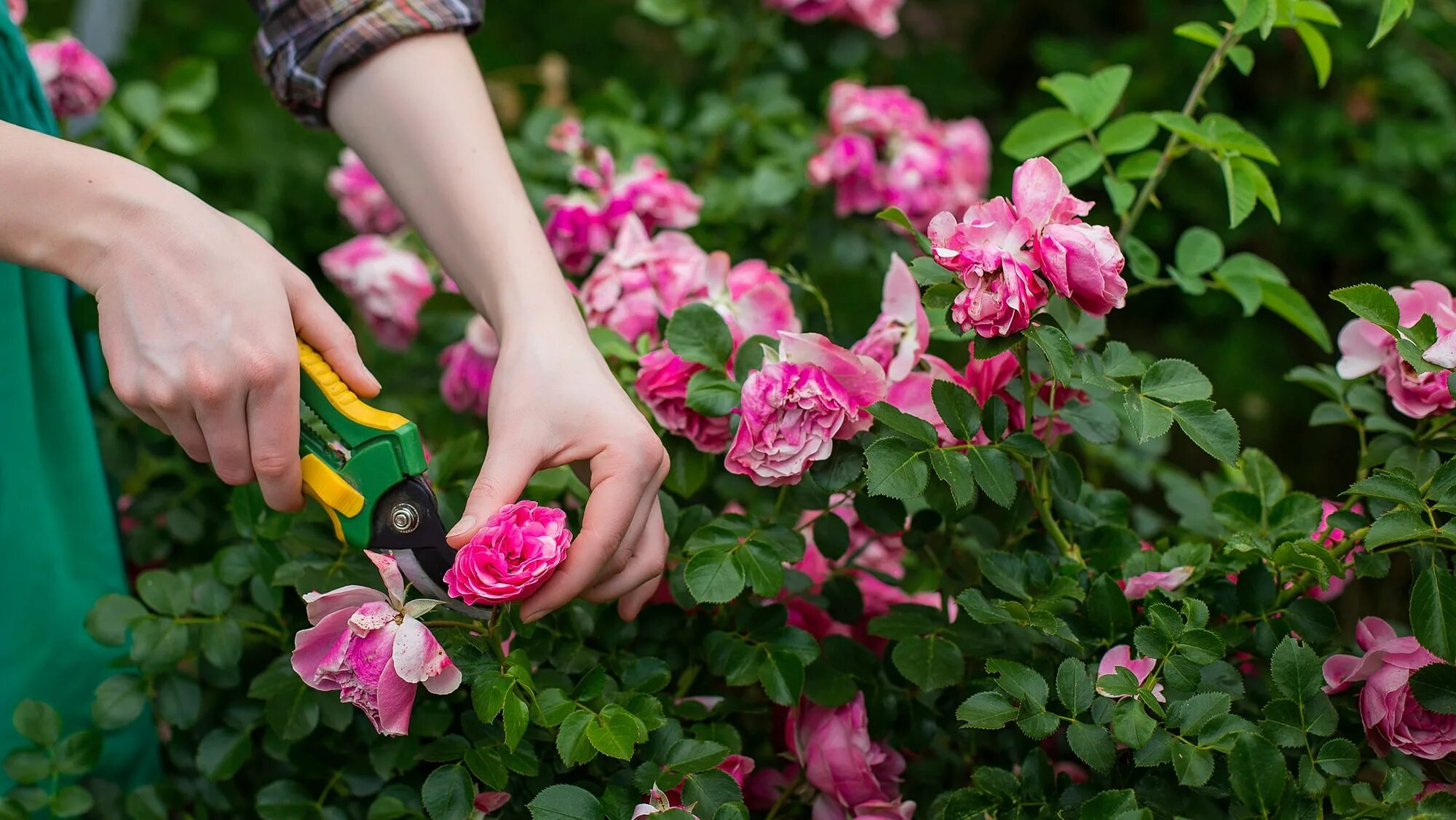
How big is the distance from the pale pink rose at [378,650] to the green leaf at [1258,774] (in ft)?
1.57

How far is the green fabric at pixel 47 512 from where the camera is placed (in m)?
0.95

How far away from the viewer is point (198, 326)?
2.18 feet

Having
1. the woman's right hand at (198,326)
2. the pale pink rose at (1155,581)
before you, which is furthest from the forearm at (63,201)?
the pale pink rose at (1155,581)

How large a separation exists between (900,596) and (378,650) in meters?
0.53

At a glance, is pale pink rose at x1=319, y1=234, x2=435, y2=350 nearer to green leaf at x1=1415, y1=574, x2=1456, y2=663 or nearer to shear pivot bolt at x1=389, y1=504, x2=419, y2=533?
shear pivot bolt at x1=389, y1=504, x2=419, y2=533

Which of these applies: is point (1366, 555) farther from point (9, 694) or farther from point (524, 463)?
point (9, 694)

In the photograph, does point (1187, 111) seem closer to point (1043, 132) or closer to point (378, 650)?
point (1043, 132)

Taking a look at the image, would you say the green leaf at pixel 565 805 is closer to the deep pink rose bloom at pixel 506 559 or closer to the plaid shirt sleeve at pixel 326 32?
the deep pink rose bloom at pixel 506 559

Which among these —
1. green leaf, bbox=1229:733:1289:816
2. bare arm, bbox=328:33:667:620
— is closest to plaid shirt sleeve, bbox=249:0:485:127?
bare arm, bbox=328:33:667:620

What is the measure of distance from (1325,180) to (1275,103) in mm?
353

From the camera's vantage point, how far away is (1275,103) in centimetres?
231

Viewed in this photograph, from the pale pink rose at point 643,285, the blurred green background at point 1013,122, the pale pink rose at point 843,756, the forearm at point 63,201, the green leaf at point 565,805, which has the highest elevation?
the forearm at point 63,201

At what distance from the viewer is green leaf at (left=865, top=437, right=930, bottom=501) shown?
27.9 inches

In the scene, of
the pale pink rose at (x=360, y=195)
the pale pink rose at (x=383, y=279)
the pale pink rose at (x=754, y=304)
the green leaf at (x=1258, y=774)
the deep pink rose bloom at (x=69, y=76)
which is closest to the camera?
the green leaf at (x=1258, y=774)
